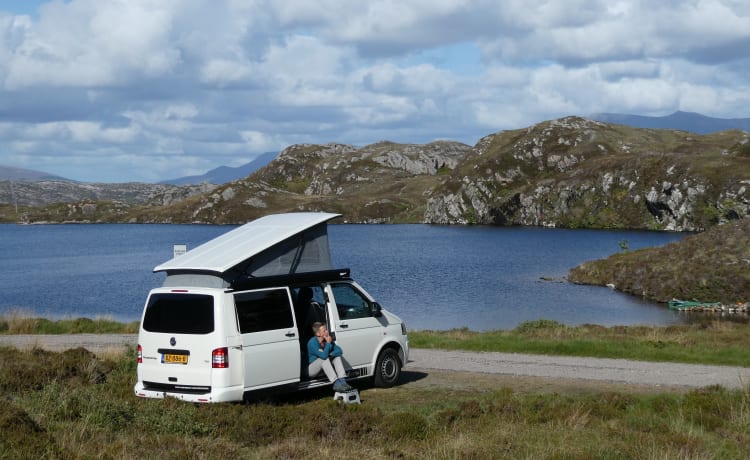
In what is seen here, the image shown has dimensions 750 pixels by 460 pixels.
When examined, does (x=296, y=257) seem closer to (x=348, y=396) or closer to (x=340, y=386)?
(x=340, y=386)

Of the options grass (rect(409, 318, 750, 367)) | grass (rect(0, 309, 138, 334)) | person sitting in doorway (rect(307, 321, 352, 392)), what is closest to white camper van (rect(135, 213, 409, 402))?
person sitting in doorway (rect(307, 321, 352, 392))

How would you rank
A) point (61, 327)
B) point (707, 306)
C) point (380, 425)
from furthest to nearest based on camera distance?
point (707, 306) < point (61, 327) < point (380, 425)

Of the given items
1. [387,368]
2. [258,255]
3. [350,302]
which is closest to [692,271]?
[387,368]

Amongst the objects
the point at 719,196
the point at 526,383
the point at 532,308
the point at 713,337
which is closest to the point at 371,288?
the point at 532,308

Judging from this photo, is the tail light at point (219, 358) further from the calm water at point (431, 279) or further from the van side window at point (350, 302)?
the calm water at point (431, 279)

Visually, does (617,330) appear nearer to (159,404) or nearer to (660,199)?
(159,404)

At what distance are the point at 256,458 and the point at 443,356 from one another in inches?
532

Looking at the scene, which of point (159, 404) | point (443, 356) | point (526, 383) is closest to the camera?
point (159, 404)

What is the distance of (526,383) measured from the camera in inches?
721

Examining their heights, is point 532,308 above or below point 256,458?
below

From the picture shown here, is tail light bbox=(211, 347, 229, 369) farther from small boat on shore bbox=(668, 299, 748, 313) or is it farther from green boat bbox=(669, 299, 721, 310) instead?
green boat bbox=(669, 299, 721, 310)

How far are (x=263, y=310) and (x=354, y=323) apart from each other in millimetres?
2542

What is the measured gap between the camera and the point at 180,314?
14680 mm

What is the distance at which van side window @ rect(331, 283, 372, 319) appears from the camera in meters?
16.7
